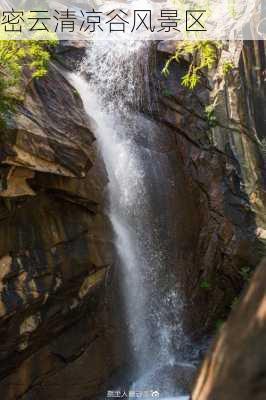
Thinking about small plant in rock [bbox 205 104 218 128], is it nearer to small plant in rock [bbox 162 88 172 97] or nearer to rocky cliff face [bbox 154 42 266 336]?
rocky cliff face [bbox 154 42 266 336]

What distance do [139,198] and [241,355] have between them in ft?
28.7

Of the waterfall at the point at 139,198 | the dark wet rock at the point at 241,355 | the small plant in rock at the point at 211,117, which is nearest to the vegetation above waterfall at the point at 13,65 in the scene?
→ the waterfall at the point at 139,198

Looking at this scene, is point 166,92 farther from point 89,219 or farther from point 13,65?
point 13,65

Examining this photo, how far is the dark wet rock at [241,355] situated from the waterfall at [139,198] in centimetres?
717

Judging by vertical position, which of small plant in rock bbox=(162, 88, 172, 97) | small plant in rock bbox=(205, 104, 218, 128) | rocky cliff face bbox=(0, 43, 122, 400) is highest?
small plant in rock bbox=(162, 88, 172, 97)

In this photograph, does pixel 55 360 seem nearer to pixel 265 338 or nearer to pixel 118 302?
pixel 118 302

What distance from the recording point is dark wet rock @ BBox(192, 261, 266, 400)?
161 centimetres

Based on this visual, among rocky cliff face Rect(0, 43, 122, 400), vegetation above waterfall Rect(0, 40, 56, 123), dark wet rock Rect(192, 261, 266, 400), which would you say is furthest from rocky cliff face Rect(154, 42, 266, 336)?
dark wet rock Rect(192, 261, 266, 400)

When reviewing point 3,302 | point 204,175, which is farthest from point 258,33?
point 3,302

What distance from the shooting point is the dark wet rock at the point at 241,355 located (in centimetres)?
161

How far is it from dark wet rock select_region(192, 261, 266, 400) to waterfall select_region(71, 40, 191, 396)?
717cm

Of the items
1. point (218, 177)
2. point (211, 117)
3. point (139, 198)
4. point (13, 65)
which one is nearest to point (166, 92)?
point (211, 117)

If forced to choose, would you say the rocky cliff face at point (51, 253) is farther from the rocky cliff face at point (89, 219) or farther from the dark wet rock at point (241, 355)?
the dark wet rock at point (241, 355)

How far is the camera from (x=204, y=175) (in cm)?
1137
